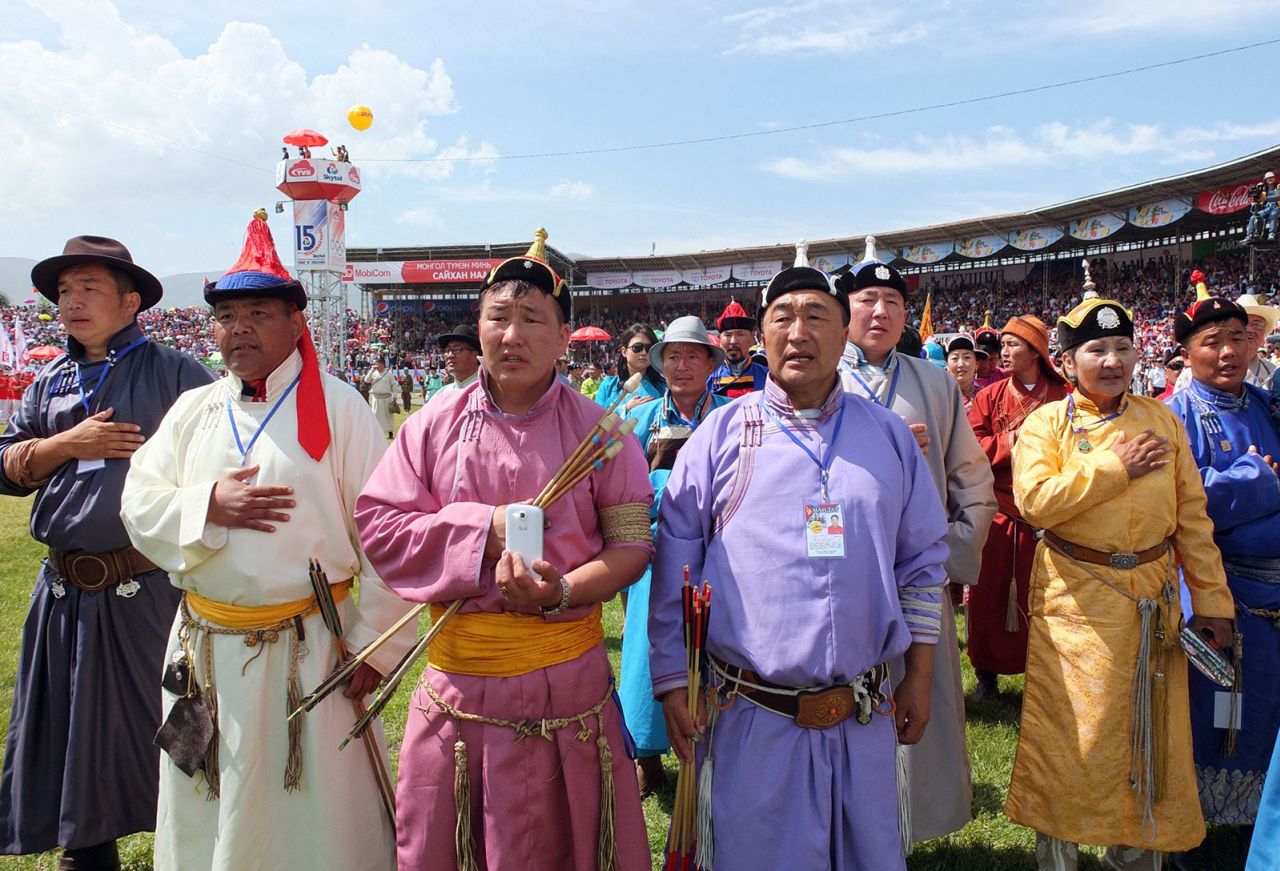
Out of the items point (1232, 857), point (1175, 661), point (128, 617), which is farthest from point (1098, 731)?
point (128, 617)

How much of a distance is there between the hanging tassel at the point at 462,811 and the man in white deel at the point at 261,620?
52cm

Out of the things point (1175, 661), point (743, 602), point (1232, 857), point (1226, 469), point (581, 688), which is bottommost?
point (1232, 857)

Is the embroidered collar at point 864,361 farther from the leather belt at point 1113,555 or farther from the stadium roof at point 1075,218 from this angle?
the stadium roof at point 1075,218

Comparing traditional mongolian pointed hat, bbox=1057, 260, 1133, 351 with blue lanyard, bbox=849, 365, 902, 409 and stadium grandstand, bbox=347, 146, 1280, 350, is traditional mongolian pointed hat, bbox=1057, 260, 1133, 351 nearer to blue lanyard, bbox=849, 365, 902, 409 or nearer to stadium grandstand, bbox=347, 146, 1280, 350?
blue lanyard, bbox=849, 365, 902, 409

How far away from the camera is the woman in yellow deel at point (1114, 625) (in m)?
2.86

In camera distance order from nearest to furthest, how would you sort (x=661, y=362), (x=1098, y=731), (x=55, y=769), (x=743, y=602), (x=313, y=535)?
(x=743, y=602) < (x=313, y=535) < (x=1098, y=731) < (x=55, y=769) < (x=661, y=362)

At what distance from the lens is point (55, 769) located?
3143mm

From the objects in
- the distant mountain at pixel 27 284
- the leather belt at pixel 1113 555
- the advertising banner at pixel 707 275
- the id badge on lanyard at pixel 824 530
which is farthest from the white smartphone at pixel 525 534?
the distant mountain at pixel 27 284

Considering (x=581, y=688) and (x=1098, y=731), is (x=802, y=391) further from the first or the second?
(x=1098, y=731)

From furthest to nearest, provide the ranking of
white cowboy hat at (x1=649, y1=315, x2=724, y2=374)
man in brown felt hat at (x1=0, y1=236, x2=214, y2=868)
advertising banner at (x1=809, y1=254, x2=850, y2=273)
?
advertising banner at (x1=809, y1=254, x2=850, y2=273)
white cowboy hat at (x1=649, y1=315, x2=724, y2=374)
man in brown felt hat at (x1=0, y1=236, x2=214, y2=868)

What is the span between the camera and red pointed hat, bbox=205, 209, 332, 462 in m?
2.65

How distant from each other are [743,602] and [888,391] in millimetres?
1310

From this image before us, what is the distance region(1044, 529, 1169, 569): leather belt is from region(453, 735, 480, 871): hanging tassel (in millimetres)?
2268

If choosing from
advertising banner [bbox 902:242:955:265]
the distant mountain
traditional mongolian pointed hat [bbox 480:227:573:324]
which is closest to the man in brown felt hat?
traditional mongolian pointed hat [bbox 480:227:573:324]
